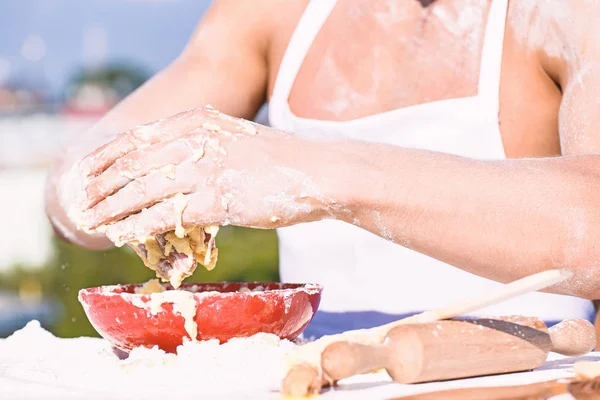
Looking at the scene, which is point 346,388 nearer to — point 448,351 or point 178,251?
point 448,351

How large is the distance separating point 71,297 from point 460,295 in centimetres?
275

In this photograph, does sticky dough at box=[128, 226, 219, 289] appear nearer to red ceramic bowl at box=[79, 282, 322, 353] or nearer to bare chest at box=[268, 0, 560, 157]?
red ceramic bowl at box=[79, 282, 322, 353]

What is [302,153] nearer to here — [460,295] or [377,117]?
[377,117]

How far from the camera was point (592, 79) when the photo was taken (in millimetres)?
1309

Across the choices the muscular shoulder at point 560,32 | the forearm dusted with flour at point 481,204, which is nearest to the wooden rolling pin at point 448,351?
the forearm dusted with flour at point 481,204

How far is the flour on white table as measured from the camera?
0.93 m

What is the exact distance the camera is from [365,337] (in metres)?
0.95

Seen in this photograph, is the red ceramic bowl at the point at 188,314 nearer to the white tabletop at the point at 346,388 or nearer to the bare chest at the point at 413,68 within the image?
the white tabletop at the point at 346,388

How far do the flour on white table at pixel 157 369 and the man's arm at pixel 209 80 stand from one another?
0.64m

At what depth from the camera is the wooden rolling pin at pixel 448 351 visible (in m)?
0.86

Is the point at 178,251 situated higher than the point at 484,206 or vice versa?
the point at 484,206

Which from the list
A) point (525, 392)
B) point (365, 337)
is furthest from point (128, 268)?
point (525, 392)

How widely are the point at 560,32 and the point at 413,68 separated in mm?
361

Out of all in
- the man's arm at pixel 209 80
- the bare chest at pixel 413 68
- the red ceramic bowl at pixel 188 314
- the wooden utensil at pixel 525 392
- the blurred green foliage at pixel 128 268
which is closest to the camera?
the wooden utensil at pixel 525 392
